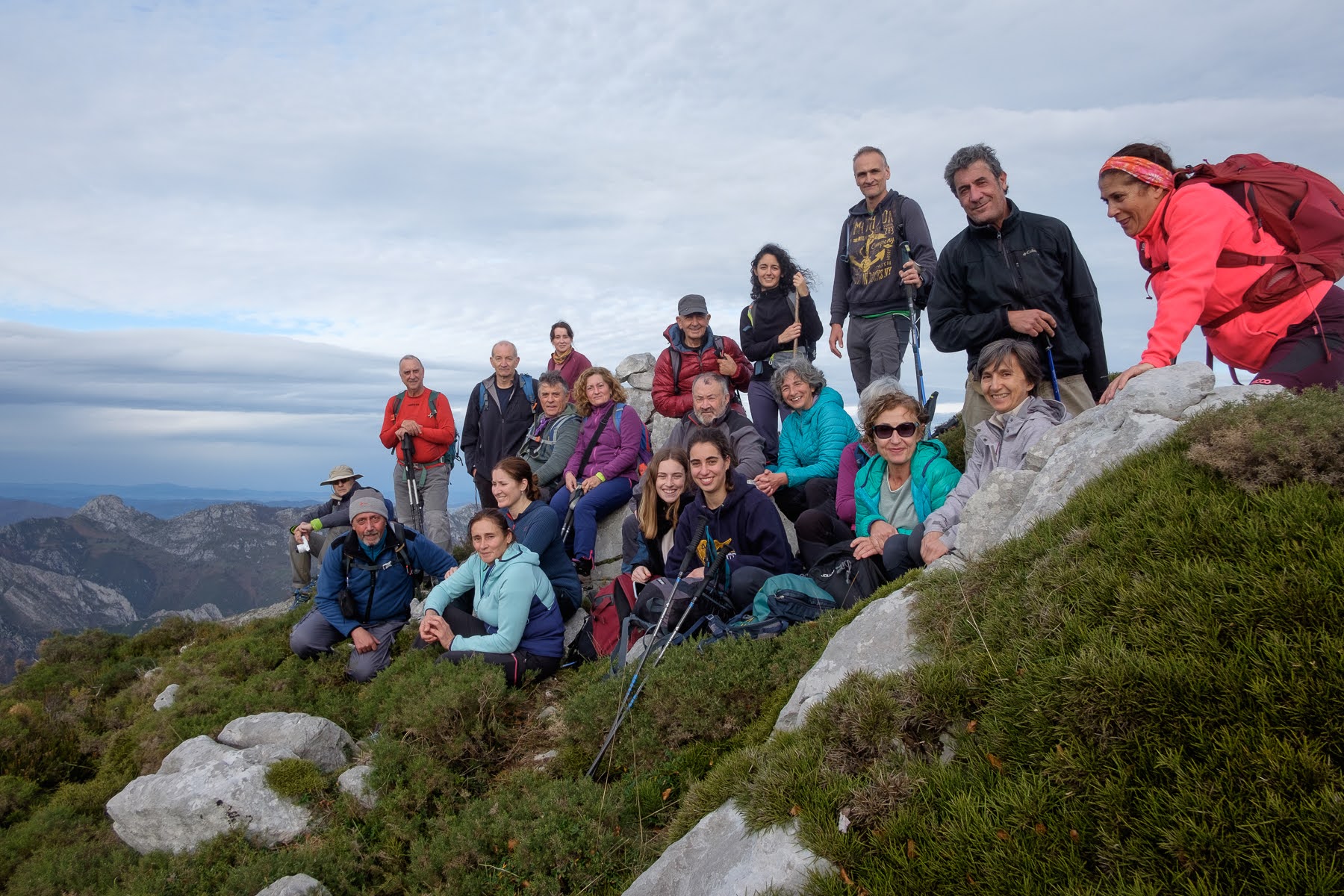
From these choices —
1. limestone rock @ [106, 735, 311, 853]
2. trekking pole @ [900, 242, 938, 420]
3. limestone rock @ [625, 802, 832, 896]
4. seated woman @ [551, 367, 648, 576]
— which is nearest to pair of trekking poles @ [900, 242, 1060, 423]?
trekking pole @ [900, 242, 938, 420]

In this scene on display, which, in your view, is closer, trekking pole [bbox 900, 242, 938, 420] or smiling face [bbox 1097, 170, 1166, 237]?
smiling face [bbox 1097, 170, 1166, 237]

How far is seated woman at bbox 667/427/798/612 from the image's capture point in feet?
24.2

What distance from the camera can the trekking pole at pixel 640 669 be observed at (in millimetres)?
6172

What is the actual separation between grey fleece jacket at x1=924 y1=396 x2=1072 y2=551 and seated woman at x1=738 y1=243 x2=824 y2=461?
14.9 feet

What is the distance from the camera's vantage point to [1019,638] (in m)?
3.80

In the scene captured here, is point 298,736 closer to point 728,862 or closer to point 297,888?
point 297,888

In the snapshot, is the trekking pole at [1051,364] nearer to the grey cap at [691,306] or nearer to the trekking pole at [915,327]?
the trekking pole at [915,327]

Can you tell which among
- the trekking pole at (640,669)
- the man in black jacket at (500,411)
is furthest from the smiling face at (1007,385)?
the man in black jacket at (500,411)

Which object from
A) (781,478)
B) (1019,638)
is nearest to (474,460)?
(781,478)

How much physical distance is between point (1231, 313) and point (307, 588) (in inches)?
616

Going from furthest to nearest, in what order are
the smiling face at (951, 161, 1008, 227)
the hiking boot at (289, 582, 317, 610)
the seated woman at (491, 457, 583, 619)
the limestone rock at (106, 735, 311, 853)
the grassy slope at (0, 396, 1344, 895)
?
the hiking boot at (289, 582, 317, 610), the seated woman at (491, 457, 583, 619), the limestone rock at (106, 735, 311, 853), the smiling face at (951, 161, 1008, 227), the grassy slope at (0, 396, 1344, 895)

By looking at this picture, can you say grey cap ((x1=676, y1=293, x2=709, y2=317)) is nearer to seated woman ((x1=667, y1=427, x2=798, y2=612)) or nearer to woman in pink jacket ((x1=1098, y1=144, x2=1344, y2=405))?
seated woman ((x1=667, y1=427, x2=798, y2=612))

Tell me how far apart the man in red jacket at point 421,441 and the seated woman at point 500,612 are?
5427 mm

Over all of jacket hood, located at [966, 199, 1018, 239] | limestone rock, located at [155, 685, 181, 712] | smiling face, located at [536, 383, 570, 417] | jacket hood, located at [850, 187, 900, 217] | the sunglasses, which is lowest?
limestone rock, located at [155, 685, 181, 712]
